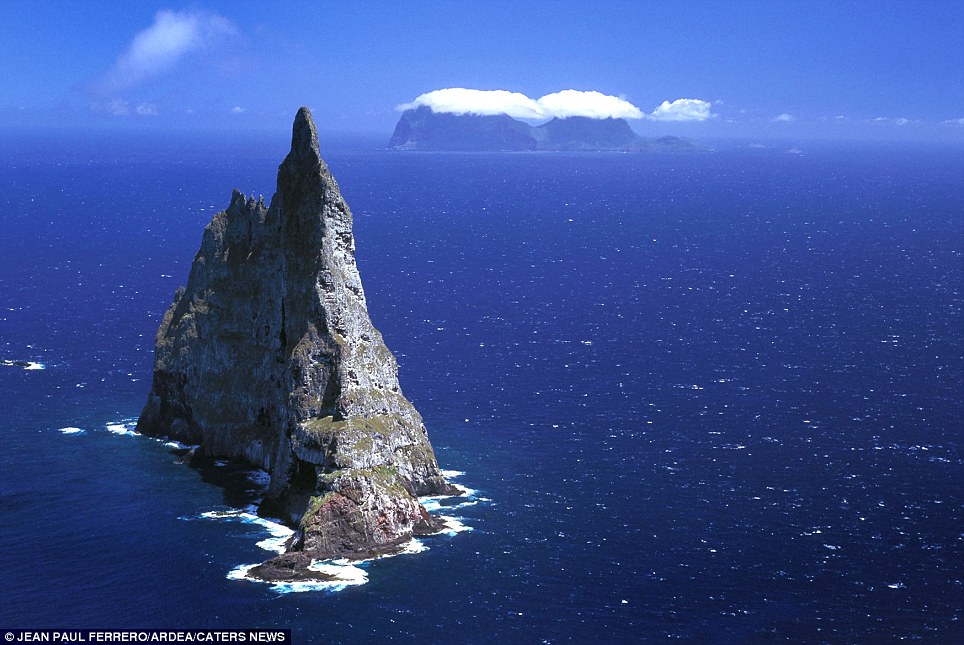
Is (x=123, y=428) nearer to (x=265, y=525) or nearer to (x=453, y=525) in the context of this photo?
(x=265, y=525)

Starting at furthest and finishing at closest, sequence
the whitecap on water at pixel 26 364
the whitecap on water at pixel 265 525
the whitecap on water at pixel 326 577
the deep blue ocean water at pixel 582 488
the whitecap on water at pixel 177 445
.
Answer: the whitecap on water at pixel 26 364, the whitecap on water at pixel 177 445, the whitecap on water at pixel 265 525, the whitecap on water at pixel 326 577, the deep blue ocean water at pixel 582 488

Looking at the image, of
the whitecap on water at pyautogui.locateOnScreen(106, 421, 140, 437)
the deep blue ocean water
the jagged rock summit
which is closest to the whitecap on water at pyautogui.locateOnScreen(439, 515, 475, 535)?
the deep blue ocean water

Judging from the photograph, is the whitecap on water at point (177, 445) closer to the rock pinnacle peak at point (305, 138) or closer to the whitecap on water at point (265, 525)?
the whitecap on water at point (265, 525)

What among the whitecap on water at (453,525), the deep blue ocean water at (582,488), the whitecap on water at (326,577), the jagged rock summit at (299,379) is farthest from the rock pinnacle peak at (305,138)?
the whitecap on water at (326,577)

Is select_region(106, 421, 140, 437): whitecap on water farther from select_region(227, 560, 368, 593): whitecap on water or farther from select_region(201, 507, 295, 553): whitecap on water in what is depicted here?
select_region(227, 560, 368, 593): whitecap on water

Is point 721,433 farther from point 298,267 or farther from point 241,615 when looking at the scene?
point 241,615

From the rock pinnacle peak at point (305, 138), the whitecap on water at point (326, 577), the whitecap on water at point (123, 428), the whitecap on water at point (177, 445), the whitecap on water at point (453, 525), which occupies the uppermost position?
the rock pinnacle peak at point (305, 138)

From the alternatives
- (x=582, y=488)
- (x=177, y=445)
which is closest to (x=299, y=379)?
(x=177, y=445)

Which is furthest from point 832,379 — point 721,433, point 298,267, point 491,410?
point 298,267
